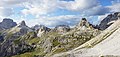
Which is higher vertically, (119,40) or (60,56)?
(119,40)

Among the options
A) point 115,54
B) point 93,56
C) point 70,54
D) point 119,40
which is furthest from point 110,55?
point 70,54

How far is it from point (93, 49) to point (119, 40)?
7.89 meters

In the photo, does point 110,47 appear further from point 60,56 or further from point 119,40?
point 60,56

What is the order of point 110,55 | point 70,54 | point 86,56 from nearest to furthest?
point 110,55
point 86,56
point 70,54

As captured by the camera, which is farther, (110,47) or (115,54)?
(110,47)

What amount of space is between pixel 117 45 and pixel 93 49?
26.0ft

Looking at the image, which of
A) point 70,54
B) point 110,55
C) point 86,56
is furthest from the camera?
point 70,54

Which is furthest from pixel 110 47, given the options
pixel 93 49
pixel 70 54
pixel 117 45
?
pixel 70 54

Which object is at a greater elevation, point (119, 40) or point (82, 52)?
point (119, 40)

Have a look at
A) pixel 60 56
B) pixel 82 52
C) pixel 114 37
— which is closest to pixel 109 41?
pixel 114 37

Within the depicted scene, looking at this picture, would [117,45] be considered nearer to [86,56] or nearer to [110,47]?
[110,47]

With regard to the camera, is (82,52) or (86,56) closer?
(86,56)

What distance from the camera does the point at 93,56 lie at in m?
60.4

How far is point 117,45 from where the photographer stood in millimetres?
63625
